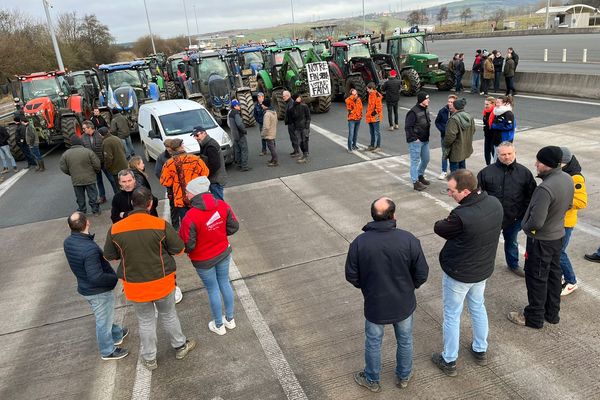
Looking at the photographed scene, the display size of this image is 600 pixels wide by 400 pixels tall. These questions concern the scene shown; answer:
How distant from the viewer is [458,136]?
7715 mm

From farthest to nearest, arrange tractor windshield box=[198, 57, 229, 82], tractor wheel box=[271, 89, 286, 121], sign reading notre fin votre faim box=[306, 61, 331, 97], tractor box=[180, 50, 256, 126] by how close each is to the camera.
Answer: tractor windshield box=[198, 57, 229, 82] → tractor wheel box=[271, 89, 286, 121] → sign reading notre fin votre faim box=[306, 61, 331, 97] → tractor box=[180, 50, 256, 126]

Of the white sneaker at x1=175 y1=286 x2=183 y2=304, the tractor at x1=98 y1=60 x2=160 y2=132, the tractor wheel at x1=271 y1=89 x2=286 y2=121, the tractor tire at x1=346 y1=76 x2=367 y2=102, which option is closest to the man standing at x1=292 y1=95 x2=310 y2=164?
the tractor wheel at x1=271 y1=89 x2=286 y2=121

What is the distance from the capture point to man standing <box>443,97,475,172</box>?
7617 mm

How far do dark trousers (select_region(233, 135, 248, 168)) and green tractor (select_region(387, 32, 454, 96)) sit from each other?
10599 millimetres

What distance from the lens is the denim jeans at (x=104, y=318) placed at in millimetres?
4426

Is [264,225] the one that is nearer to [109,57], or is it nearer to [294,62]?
[294,62]

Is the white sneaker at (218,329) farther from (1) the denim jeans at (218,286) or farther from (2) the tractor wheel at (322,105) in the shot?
(2) the tractor wheel at (322,105)

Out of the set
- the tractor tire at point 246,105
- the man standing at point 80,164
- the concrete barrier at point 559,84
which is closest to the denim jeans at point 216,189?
the man standing at point 80,164

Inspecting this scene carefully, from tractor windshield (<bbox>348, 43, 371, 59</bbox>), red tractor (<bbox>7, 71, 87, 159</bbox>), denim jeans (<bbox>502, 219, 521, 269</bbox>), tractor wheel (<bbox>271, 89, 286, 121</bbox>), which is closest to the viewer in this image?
denim jeans (<bbox>502, 219, 521, 269</bbox>)

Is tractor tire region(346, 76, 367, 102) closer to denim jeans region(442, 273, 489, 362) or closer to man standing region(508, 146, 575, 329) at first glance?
man standing region(508, 146, 575, 329)

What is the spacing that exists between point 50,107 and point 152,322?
523 inches

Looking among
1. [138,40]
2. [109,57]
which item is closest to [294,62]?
[109,57]

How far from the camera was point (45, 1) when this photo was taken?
23.8 meters

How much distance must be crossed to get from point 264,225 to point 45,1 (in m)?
23.4
